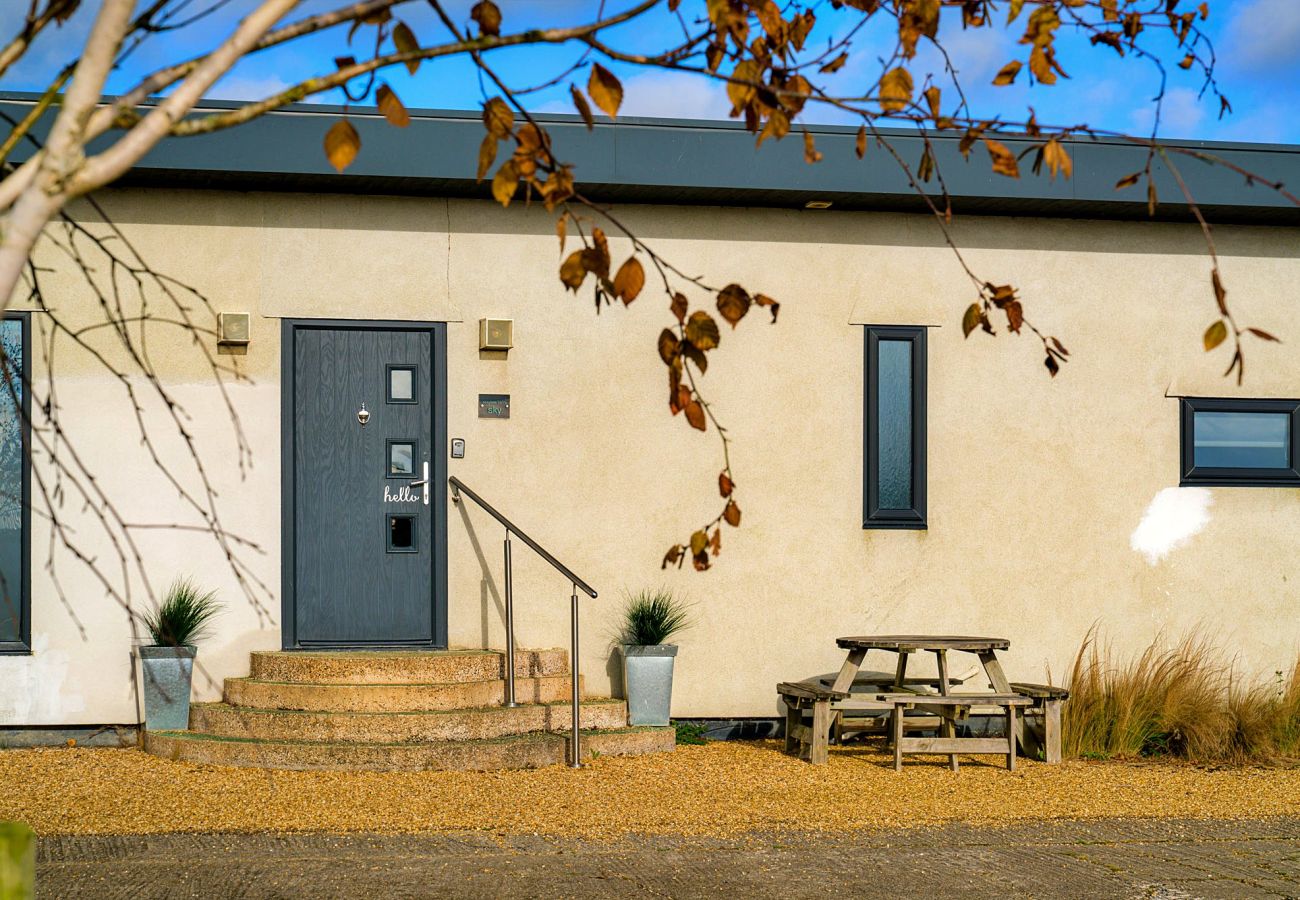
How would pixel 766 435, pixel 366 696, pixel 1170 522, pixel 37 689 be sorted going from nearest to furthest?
pixel 366 696 < pixel 37 689 < pixel 766 435 < pixel 1170 522

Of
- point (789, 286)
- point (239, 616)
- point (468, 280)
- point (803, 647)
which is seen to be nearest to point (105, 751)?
point (239, 616)

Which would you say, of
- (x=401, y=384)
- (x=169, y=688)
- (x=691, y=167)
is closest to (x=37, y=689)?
(x=169, y=688)

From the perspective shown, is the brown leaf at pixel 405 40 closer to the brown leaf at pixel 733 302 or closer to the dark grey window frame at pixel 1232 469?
the brown leaf at pixel 733 302

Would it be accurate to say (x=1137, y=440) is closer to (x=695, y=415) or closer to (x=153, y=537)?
(x=153, y=537)

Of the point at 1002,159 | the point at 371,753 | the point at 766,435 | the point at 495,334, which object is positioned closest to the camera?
the point at 1002,159

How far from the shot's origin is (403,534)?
862 centimetres

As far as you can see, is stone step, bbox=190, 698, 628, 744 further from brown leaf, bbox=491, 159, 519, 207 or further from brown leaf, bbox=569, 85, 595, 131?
brown leaf, bbox=569, 85, 595, 131

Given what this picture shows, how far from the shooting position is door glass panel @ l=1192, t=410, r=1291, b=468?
9.28 metres

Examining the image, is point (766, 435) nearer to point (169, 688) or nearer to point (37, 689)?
point (169, 688)

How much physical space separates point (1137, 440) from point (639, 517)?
10.9 ft

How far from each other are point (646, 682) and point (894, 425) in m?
2.35

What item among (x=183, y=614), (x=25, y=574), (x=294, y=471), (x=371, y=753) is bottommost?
(x=371, y=753)

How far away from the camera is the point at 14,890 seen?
86.4 inches

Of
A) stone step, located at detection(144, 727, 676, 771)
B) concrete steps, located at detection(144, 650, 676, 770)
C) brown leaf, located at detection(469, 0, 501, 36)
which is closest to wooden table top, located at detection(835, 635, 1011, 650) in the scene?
concrete steps, located at detection(144, 650, 676, 770)
